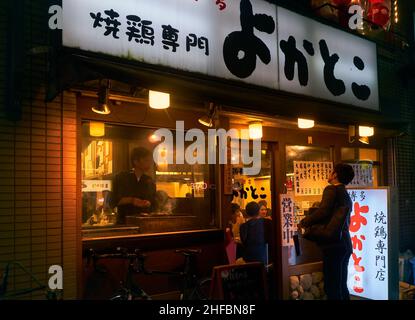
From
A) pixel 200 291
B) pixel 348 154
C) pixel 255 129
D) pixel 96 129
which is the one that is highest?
pixel 255 129

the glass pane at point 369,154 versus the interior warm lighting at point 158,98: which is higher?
the interior warm lighting at point 158,98

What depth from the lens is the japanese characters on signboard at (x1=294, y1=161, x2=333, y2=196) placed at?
999 cm

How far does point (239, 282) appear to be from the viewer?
5.43 meters

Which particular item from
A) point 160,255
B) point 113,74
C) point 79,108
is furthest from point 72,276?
point 113,74

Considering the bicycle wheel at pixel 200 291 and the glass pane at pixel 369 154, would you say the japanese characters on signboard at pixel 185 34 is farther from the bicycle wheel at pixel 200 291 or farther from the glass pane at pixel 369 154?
the glass pane at pixel 369 154

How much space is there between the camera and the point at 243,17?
786 cm

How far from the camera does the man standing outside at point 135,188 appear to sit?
729 centimetres

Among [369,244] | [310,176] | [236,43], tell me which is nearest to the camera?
[236,43]

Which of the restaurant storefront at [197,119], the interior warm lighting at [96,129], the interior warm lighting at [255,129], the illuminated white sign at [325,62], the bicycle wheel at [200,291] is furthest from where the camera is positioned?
the interior warm lighting at [255,129]

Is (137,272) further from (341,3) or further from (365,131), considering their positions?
(341,3)

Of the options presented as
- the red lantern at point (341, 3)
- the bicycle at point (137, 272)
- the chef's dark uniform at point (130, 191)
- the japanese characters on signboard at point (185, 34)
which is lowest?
the bicycle at point (137, 272)

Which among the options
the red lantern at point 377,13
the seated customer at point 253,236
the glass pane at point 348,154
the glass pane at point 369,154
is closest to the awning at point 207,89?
the glass pane at point 348,154

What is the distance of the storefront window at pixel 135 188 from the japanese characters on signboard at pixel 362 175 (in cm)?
494

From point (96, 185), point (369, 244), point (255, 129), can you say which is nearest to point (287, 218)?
point (369, 244)
